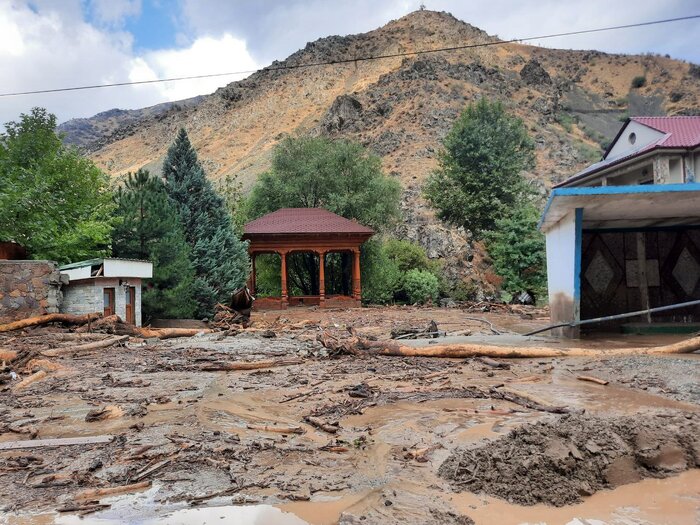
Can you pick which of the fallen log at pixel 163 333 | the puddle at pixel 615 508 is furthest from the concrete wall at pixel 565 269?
the fallen log at pixel 163 333

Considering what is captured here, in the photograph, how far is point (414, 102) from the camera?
66000mm

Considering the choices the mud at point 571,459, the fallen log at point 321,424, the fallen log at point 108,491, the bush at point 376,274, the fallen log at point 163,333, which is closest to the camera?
the mud at point 571,459

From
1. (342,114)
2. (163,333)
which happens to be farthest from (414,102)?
(163,333)

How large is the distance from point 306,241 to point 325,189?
683 cm

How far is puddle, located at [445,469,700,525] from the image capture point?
8.42 feet

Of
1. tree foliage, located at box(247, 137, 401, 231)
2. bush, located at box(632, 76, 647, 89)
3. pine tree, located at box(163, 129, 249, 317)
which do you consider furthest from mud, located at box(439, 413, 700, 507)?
bush, located at box(632, 76, 647, 89)

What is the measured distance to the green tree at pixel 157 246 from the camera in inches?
626

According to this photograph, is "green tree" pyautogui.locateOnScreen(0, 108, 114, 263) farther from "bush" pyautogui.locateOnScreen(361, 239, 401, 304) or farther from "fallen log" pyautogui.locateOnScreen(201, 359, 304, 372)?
"bush" pyautogui.locateOnScreen(361, 239, 401, 304)

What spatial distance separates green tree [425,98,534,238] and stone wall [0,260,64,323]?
87.1 feet

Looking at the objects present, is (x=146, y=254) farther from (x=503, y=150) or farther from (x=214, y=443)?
(x=503, y=150)

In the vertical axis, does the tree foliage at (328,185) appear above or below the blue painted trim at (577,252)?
above

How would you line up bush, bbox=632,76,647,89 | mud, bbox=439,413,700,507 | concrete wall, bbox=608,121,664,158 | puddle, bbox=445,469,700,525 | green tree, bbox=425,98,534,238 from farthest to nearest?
bush, bbox=632,76,647,89, green tree, bbox=425,98,534,238, concrete wall, bbox=608,121,664,158, mud, bbox=439,413,700,507, puddle, bbox=445,469,700,525

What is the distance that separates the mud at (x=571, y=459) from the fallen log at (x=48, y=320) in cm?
1188

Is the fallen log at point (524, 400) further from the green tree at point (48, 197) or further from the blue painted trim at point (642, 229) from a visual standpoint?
the green tree at point (48, 197)
